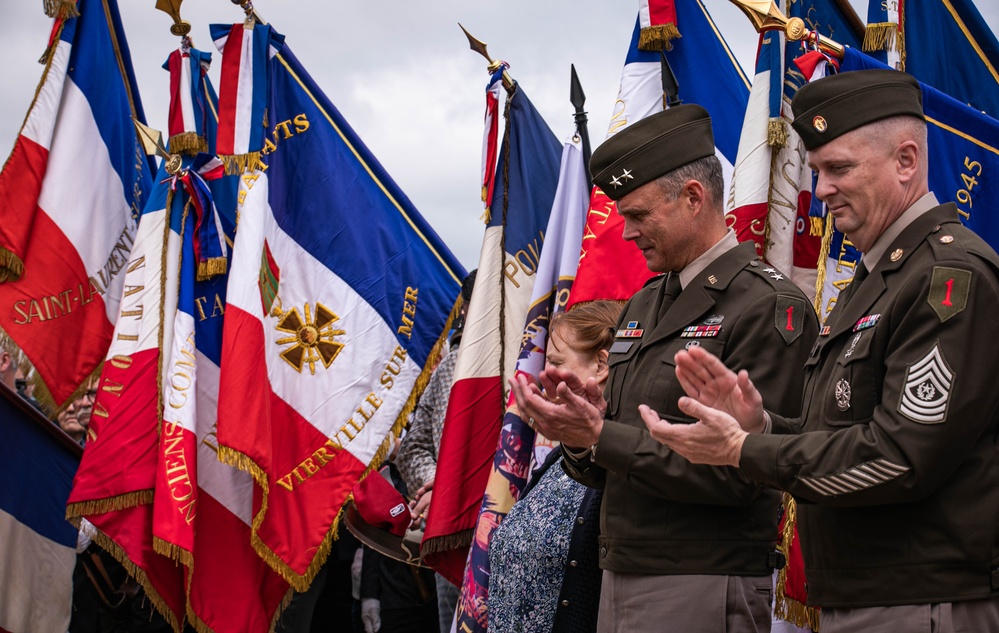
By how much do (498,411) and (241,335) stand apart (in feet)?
4.56

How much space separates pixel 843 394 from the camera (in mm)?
2059

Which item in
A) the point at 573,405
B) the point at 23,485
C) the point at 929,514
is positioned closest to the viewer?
the point at 929,514

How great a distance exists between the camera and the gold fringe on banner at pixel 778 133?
366 cm

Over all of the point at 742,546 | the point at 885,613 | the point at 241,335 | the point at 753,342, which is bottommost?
the point at 885,613

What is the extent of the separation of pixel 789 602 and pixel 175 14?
454 centimetres

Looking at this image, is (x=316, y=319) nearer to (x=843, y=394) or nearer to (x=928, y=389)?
(x=843, y=394)

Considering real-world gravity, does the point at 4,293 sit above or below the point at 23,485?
above

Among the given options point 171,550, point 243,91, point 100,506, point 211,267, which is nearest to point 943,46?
point 243,91

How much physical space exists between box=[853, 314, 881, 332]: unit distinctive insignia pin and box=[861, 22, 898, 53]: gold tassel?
1.85 m

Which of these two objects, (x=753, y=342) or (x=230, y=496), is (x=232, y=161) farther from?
(x=753, y=342)

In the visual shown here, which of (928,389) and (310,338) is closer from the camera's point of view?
(928,389)

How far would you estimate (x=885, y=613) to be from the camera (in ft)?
6.32

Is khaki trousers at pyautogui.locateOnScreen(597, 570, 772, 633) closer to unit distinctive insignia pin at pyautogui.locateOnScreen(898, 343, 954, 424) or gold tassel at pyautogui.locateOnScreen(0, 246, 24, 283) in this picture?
unit distinctive insignia pin at pyautogui.locateOnScreen(898, 343, 954, 424)

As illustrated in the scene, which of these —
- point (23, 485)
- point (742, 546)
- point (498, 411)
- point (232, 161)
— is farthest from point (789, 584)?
point (23, 485)
